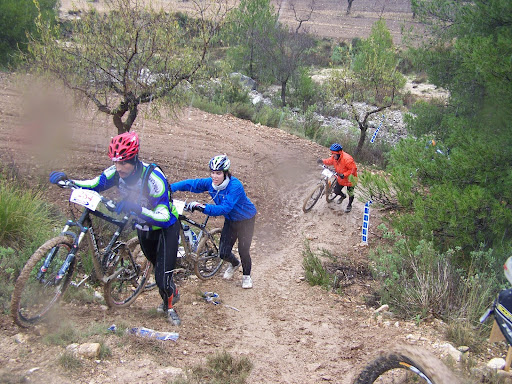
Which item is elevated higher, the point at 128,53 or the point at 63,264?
the point at 128,53

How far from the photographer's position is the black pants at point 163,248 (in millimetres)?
5113

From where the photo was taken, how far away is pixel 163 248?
201 inches

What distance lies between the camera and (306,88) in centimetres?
2589

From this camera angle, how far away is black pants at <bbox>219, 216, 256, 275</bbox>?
6.44 metres

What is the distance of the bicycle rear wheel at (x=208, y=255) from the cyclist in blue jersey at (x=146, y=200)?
1.24 metres

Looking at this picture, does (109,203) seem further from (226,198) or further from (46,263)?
(226,198)

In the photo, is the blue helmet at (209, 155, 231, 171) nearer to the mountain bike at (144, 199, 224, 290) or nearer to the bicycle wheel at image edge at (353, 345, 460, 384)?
the mountain bike at (144, 199, 224, 290)

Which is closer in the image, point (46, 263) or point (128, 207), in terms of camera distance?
point (46, 263)

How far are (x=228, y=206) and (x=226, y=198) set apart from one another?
0.38 feet

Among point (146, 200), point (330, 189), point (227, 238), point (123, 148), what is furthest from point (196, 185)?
point (330, 189)

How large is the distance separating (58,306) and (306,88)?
22709mm

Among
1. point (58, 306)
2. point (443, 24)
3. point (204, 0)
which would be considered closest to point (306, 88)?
point (443, 24)

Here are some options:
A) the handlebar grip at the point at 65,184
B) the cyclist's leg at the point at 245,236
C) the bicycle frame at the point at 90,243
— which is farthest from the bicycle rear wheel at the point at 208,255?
the handlebar grip at the point at 65,184

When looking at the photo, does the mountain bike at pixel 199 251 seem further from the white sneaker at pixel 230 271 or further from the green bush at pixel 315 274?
the green bush at pixel 315 274
